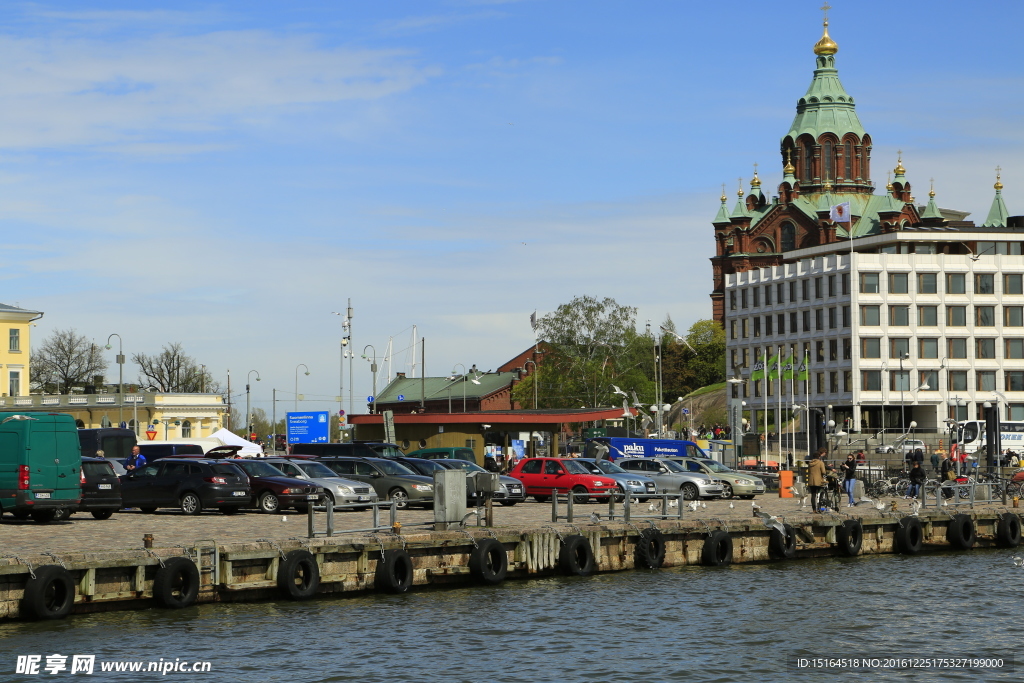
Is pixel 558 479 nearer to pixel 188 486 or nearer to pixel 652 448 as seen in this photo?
pixel 188 486

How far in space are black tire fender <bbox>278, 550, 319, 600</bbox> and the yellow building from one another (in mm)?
87179

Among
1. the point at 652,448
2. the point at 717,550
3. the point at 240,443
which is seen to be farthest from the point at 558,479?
the point at 240,443

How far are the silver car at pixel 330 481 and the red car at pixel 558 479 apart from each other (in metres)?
6.80

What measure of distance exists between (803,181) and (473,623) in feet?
403

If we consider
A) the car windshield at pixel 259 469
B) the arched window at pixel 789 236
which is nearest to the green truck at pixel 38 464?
the car windshield at pixel 259 469

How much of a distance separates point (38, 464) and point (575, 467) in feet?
56.5

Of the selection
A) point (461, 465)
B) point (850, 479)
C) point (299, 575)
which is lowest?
point (299, 575)

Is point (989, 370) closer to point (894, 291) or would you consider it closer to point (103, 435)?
point (894, 291)

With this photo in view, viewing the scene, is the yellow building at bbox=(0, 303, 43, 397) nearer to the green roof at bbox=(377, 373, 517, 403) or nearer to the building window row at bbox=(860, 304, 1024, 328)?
the green roof at bbox=(377, 373, 517, 403)

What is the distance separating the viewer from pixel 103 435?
172ft

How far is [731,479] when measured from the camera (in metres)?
48.3

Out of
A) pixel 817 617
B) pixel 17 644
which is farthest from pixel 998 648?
pixel 17 644

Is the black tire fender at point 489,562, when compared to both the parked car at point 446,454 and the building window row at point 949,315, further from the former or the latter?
the building window row at point 949,315

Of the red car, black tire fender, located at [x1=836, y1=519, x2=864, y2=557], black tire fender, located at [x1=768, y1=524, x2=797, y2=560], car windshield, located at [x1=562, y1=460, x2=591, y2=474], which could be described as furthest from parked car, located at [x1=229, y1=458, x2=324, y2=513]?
black tire fender, located at [x1=836, y1=519, x2=864, y2=557]
